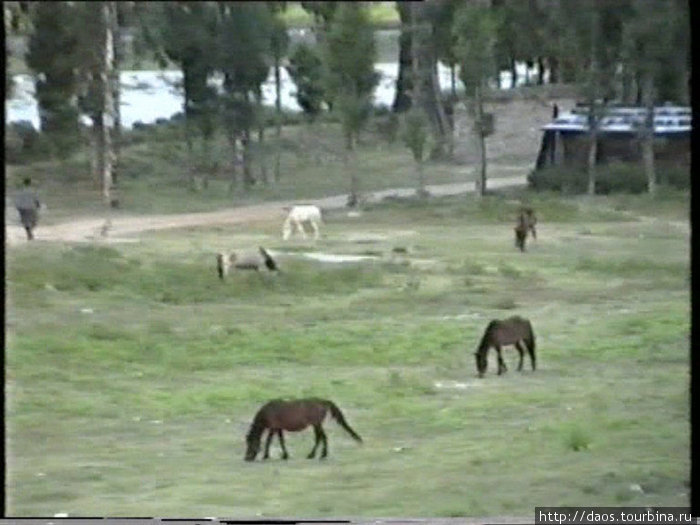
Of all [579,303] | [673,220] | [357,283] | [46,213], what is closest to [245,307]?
[357,283]

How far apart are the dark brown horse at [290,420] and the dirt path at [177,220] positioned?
0.51 meters

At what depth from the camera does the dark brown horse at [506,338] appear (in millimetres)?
4320

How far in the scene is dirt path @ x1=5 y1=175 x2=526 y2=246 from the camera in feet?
14.3

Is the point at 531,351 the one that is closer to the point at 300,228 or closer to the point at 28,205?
the point at 300,228

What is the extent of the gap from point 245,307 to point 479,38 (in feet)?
3.17

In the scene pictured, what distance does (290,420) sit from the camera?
4.28 meters

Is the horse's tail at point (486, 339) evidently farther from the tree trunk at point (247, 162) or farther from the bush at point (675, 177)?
the tree trunk at point (247, 162)

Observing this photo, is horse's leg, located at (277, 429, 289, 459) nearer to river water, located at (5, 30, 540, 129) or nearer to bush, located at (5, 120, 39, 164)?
river water, located at (5, 30, 540, 129)

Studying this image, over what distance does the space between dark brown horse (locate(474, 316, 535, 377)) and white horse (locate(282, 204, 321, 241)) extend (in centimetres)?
54

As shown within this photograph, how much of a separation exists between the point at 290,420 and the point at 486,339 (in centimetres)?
57

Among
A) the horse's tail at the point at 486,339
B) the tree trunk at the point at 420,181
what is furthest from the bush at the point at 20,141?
the horse's tail at the point at 486,339

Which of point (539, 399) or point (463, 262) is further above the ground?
point (463, 262)

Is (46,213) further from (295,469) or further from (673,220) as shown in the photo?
(673,220)

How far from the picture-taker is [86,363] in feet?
14.2
